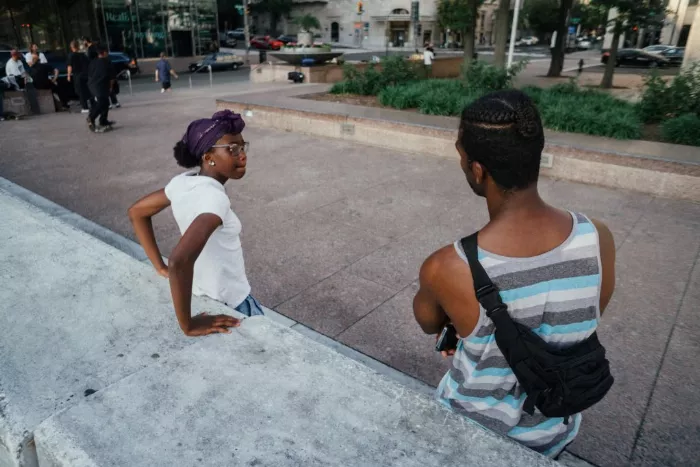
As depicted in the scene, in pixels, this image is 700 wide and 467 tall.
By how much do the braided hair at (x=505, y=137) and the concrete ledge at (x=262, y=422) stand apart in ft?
3.16

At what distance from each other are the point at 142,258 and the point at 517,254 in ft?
13.1

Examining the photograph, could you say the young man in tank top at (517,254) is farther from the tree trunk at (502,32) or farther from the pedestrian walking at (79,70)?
the tree trunk at (502,32)

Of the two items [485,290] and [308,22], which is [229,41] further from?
[485,290]

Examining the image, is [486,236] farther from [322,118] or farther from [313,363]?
[322,118]

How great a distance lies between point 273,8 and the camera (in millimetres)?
65938

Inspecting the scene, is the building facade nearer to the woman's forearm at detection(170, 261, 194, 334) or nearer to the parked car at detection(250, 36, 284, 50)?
the parked car at detection(250, 36, 284, 50)

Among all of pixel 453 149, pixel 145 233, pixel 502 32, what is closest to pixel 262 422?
pixel 145 233

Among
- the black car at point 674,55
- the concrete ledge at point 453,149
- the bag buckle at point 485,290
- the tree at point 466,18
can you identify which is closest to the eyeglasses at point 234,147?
the bag buckle at point 485,290

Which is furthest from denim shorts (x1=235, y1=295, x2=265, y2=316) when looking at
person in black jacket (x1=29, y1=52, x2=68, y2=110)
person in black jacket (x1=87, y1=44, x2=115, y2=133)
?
person in black jacket (x1=29, y1=52, x2=68, y2=110)

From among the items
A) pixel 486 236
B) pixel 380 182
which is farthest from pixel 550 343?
pixel 380 182

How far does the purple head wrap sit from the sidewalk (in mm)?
851

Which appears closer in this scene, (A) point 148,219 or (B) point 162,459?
(B) point 162,459

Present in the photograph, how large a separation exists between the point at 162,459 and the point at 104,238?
4.16 meters

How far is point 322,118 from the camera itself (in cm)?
1055
